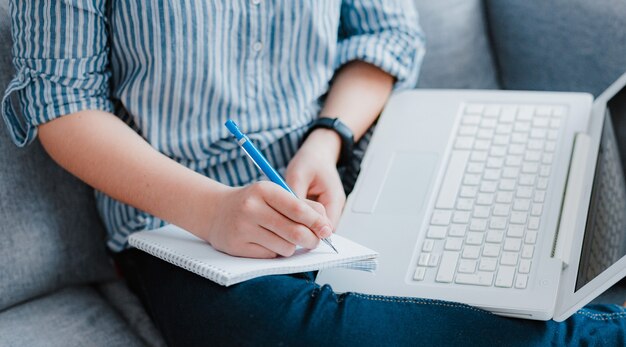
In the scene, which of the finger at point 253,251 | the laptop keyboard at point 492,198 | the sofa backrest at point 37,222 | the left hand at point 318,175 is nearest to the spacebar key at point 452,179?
the laptop keyboard at point 492,198

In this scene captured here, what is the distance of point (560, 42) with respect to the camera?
133cm

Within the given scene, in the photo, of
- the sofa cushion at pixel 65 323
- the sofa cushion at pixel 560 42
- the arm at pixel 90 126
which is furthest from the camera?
the sofa cushion at pixel 560 42

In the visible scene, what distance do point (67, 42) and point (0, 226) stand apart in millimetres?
292

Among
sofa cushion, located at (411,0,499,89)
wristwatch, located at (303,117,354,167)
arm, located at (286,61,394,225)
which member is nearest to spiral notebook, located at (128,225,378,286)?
arm, located at (286,61,394,225)

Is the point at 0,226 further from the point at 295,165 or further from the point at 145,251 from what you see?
the point at 295,165

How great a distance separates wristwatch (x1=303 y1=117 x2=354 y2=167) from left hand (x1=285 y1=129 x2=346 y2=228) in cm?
2

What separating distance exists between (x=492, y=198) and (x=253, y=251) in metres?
0.31

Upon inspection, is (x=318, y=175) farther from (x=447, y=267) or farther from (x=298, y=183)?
(x=447, y=267)

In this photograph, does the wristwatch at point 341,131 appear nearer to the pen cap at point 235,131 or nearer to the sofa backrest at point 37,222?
the pen cap at point 235,131

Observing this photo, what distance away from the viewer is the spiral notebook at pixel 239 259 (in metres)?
0.82

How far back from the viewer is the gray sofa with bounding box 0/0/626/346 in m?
1.07

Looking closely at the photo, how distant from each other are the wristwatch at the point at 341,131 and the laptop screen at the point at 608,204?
317 millimetres

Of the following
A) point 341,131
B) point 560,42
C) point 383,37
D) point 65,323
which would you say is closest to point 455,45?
point 560,42

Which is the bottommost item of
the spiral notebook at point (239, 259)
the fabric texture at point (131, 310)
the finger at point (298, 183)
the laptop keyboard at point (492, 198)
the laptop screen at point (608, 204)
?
the fabric texture at point (131, 310)
